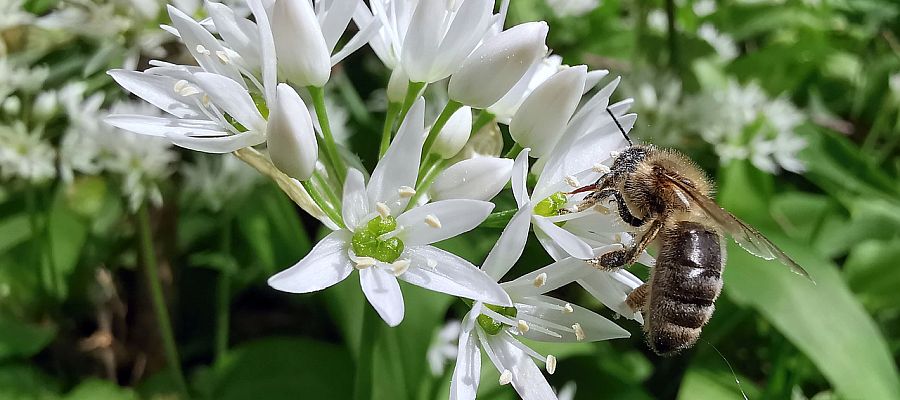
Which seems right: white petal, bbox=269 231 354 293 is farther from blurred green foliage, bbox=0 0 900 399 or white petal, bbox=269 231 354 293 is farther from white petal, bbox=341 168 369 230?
blurred green foliage, bbox=0 0 900 399

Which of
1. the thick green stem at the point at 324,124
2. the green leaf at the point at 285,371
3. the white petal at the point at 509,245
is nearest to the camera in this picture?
the white petal at the point at 509,245

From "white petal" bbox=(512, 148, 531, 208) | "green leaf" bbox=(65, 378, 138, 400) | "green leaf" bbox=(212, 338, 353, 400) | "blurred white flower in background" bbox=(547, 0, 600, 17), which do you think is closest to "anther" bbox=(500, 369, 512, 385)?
"white petal" bbox=(512, 148, 531, 208)

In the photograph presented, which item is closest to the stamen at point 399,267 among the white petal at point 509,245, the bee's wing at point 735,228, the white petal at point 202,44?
the white petal at point 509,245

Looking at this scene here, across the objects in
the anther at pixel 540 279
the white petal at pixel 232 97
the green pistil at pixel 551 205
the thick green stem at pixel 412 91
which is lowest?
the green pistil at pixel 551 205

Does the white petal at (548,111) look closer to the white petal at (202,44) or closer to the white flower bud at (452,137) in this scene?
the white flower bud at (452,137)

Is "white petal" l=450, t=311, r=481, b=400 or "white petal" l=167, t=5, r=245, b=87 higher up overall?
"white petal" l=167, t=5, r=245, b=87

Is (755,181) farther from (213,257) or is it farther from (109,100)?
→ (109,100)

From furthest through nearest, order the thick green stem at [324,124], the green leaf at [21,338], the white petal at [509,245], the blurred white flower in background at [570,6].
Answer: the blurred white flower in background at [570,6] → the green leaf at [21,338] → the thick green stem at [324,124] → the white petal at [509,245]
